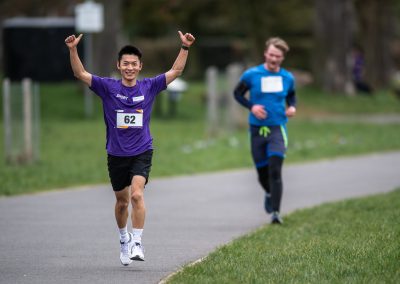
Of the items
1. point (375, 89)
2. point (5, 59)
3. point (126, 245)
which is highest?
point (126, 245)

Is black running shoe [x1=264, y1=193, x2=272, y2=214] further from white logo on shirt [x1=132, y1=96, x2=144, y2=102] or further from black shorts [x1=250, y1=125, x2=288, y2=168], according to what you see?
white logo on shirt [x1=132, y1=96, x2=144, y2=102]

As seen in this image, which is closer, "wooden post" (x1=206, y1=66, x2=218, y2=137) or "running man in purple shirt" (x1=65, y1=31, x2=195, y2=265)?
"running man in purple shirt" (x1=65, y1=31, x2=195, y2=265)

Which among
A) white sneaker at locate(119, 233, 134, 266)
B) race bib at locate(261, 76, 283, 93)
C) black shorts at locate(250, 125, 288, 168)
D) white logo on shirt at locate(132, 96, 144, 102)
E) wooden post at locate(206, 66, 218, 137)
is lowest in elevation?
wooden post at locate(206, 66, 218, 137)

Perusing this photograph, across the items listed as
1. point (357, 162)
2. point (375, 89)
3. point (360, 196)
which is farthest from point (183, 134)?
point (375, 89)

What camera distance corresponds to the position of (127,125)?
355 inches

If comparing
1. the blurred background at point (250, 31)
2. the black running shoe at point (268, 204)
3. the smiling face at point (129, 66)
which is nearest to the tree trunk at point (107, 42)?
the blurred background at point (250, 31)

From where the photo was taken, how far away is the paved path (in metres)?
8.86

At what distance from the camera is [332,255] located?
874 centimetres

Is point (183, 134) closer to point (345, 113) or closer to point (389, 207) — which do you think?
point (345, 113)

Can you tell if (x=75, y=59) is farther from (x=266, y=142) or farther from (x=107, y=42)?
(x=107, y=42)

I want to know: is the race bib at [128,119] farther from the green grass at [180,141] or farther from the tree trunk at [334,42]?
the tree trunk at [334,42]

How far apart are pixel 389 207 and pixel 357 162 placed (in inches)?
279

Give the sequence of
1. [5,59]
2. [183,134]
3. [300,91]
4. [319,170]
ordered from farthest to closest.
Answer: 1. [300,91]
2. [5,59]
3. [183,134]
4. [319,170]

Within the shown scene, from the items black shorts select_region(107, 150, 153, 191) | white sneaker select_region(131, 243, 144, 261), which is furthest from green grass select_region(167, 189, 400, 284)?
black shorts select_region(107, 150, 153, 191)
